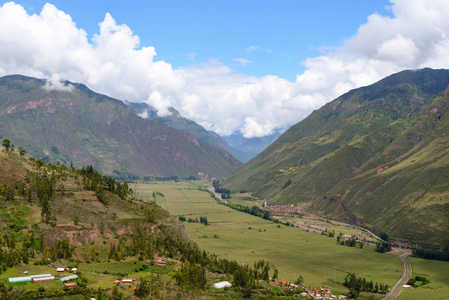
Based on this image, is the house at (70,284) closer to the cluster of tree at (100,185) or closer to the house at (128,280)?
the house at (128,280)

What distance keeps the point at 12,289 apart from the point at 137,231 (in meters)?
61.2

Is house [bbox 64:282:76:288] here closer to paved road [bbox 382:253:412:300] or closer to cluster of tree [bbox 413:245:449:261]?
paved road [bbox 382:253:412:300]

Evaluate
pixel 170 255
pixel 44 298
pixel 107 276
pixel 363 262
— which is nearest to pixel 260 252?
pixel 363 262

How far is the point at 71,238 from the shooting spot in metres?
132

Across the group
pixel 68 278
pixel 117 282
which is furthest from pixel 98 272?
pixel 68 278

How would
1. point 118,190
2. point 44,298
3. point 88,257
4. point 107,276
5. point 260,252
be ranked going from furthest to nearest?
point 260,252, point 118,190, point 88,257, point 107,276, point 44,298

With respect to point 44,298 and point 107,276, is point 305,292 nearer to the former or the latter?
point 107,276

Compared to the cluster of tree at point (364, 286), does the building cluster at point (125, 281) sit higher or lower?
higher

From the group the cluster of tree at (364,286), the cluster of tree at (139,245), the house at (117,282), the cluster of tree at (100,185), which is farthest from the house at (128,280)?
the cluster of tree at (364,286)

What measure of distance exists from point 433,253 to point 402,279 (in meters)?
42.3

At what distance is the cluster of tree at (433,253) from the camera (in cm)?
18175

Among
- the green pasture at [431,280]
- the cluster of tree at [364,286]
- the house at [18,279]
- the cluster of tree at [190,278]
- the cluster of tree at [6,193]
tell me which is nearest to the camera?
the house at [18,279]

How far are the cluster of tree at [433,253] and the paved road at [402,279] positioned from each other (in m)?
6.08

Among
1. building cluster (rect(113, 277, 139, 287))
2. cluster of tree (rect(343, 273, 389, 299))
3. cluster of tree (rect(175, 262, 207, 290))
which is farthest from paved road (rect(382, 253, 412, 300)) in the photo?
building cluster (rect(113, 277, 139, 287))
